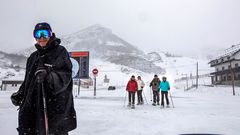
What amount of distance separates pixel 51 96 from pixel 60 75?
0.90 ft

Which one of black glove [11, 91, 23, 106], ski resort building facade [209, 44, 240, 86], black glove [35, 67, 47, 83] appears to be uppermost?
ski resort building facade [209, 44, 240, 86]

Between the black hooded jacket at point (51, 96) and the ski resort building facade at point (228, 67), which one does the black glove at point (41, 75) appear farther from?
the ski resort building facade at point (228, 67)

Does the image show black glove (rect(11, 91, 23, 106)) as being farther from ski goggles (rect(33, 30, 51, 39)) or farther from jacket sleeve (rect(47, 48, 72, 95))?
ski goggles (rect(33, 30, 51, 39))

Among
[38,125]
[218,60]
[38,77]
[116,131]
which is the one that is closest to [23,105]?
[38,125]

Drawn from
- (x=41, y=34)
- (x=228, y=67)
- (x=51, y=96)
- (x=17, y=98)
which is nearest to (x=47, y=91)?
(x=51, y=96)

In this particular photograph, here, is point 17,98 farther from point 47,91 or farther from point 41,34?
point 41,34

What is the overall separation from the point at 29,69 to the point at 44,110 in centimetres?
67

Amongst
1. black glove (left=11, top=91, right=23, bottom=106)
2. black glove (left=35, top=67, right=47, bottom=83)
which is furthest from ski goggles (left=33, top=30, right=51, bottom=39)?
black glove (left=11, top=91, right=23, bottom=106)

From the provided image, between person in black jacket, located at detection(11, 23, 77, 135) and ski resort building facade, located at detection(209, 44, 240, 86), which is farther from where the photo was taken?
ski resort building facade, located at detection(209, 44, 240, 86)

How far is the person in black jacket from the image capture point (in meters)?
2.41

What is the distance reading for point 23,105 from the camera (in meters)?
2.58

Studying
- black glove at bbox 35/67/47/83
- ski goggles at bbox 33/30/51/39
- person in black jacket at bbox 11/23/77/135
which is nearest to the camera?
→ black glove at bbox 35/67/47/83

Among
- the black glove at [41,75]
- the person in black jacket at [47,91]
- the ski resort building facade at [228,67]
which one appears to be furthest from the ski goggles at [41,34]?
the ski resort building facade at [228,67]

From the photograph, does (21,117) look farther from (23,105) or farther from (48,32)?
(48,32)
